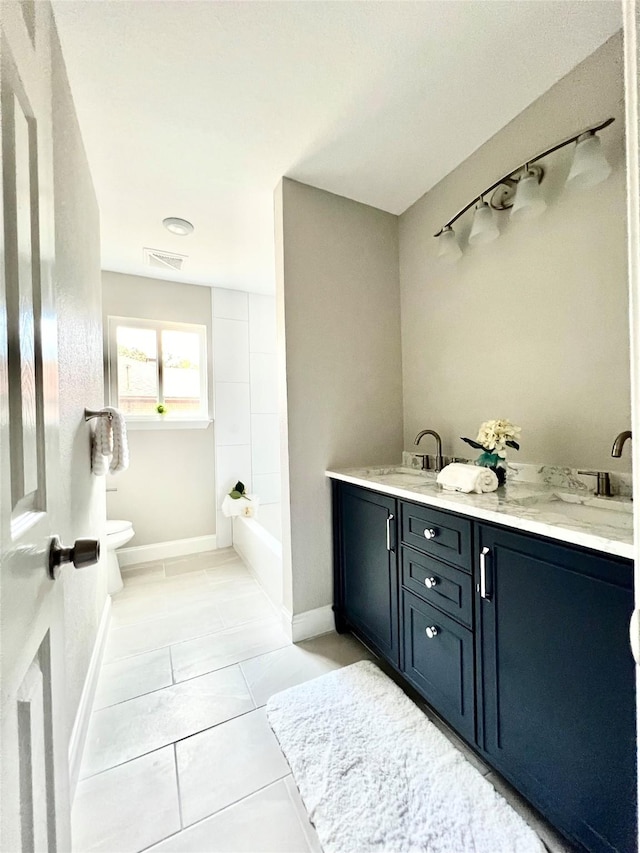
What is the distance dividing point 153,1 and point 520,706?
2.49m

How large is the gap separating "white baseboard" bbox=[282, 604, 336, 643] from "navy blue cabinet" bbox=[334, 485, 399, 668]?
0.06 metres

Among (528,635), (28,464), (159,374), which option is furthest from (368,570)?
(159,374)

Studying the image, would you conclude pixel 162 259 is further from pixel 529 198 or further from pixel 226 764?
pixel 226 764

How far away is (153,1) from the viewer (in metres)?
1.08

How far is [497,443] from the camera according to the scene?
4.55ft

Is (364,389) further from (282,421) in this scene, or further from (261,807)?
(261,807)

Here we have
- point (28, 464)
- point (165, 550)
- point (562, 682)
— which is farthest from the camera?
point (165, 550)

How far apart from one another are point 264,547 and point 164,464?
1.35m

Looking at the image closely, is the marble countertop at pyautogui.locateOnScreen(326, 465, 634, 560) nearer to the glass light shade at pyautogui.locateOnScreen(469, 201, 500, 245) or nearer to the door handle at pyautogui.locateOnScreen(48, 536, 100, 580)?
the door handle at pyautogui.locateOnScreen(48, 536, 100, 580)

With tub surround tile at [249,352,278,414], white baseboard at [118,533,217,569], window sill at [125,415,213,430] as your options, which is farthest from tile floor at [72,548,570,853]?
tub surround tile at [249,352,278,414]

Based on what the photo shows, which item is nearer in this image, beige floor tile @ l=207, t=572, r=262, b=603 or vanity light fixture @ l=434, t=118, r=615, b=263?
vanity light fixture @ l=434, t=118, r=615, b=263

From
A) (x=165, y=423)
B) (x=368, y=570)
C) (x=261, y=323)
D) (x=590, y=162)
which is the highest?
(x=261, y=323)

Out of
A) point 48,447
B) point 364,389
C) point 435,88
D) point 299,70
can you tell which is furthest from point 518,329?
point 48,447

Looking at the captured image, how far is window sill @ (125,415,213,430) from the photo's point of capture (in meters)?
2.90
